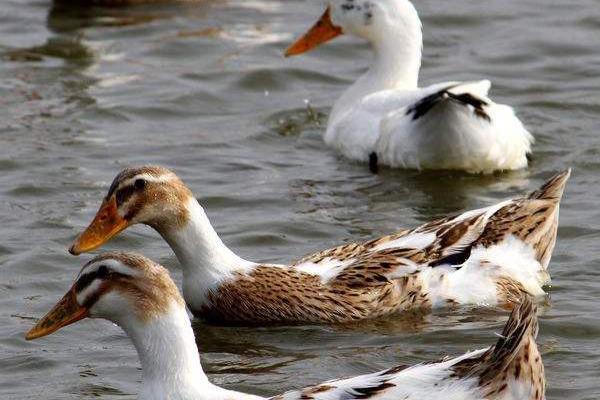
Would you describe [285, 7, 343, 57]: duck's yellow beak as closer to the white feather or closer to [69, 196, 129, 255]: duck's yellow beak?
the white feather

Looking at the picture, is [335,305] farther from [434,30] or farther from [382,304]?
[434,30]

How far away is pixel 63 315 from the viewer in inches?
321

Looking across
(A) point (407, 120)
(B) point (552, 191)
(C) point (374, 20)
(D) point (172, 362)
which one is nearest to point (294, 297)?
(B) point (552, 191)

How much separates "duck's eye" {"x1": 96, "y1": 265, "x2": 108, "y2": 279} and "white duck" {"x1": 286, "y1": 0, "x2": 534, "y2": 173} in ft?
15.9

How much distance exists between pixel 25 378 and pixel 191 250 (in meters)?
1.20

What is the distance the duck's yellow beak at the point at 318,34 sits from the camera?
589 inches

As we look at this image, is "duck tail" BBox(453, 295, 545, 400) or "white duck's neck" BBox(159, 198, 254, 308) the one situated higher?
"duck tail" BBox(453, 295, 545, 400)

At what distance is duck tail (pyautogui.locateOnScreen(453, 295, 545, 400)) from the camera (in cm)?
733

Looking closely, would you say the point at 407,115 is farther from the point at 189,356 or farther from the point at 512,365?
the point at 512,365

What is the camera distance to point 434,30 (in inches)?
682

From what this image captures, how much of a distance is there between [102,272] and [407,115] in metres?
5.29

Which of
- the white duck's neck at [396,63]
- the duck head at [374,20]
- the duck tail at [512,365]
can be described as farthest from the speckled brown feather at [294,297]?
the duck head at [374,20]

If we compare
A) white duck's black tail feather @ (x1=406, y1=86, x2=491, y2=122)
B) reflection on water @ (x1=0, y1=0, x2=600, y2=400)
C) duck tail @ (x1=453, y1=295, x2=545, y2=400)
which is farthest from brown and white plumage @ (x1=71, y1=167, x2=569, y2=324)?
duck tail @ (x1=453, y1=295, x2=545, y2=400)

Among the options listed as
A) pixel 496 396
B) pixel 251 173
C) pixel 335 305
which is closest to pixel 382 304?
pixel 335 305
